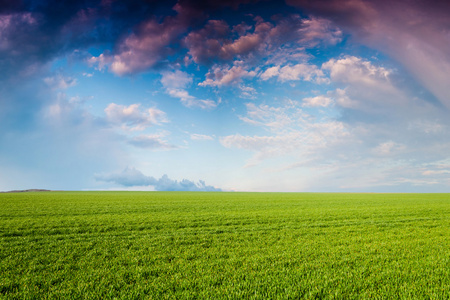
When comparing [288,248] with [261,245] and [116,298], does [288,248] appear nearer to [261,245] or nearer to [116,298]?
[261,245]

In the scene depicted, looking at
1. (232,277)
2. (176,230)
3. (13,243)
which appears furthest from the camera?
(176,230)

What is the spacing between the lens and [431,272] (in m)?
6.69

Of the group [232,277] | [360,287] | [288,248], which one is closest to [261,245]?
[288,248]

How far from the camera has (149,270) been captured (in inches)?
265

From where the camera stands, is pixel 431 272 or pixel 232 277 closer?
pixel 232 277

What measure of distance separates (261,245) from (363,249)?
3.81 meters

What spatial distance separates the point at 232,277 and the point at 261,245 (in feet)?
11.6

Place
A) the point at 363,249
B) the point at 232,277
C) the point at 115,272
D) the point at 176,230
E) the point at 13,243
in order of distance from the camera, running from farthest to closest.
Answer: the point at 176,230, the point at 13,243, the point at 363,249, the point at 115,272, the point at 232,277

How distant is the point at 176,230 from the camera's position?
12.7 meters

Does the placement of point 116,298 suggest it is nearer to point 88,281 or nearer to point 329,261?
point 88,281

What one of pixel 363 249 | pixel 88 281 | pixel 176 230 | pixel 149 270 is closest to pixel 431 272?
pixel 363 249

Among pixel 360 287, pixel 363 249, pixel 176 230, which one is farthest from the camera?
pixel 176 230

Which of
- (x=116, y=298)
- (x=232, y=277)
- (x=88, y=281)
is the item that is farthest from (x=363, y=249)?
(x=88, y=281)

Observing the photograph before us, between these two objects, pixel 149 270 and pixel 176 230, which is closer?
pixel 149 270
